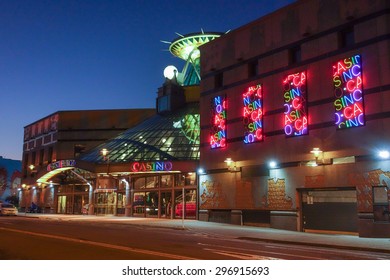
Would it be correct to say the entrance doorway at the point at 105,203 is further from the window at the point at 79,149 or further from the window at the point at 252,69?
the window at the point at 252,69

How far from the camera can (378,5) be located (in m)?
25.2

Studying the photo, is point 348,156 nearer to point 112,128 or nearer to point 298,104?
point 298,104

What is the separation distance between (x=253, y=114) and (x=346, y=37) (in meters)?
8.55

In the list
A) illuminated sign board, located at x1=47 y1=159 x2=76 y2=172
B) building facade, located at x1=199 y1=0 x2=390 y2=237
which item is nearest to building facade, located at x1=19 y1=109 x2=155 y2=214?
illuminated sign board, located at x1=47 y1=159 x2=76 y2=172

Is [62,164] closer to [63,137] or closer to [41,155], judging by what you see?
[63,137]

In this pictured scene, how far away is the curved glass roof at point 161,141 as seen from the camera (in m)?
44.3

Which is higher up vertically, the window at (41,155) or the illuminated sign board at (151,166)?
the window at (41,155)

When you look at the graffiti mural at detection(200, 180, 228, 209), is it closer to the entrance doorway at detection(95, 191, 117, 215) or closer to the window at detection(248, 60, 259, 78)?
the window at detection(248, 60, 259, 78)

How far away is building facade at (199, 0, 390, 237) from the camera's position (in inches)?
983

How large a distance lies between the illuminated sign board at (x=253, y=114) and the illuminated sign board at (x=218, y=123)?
2503mm

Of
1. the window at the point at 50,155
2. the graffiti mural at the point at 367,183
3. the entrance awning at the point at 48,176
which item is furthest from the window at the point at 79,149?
the graffiti mural at the point at 367,183

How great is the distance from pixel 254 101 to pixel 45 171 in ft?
107

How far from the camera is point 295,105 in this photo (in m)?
29.2

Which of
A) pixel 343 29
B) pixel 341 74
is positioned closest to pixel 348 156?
pixel 341 74
